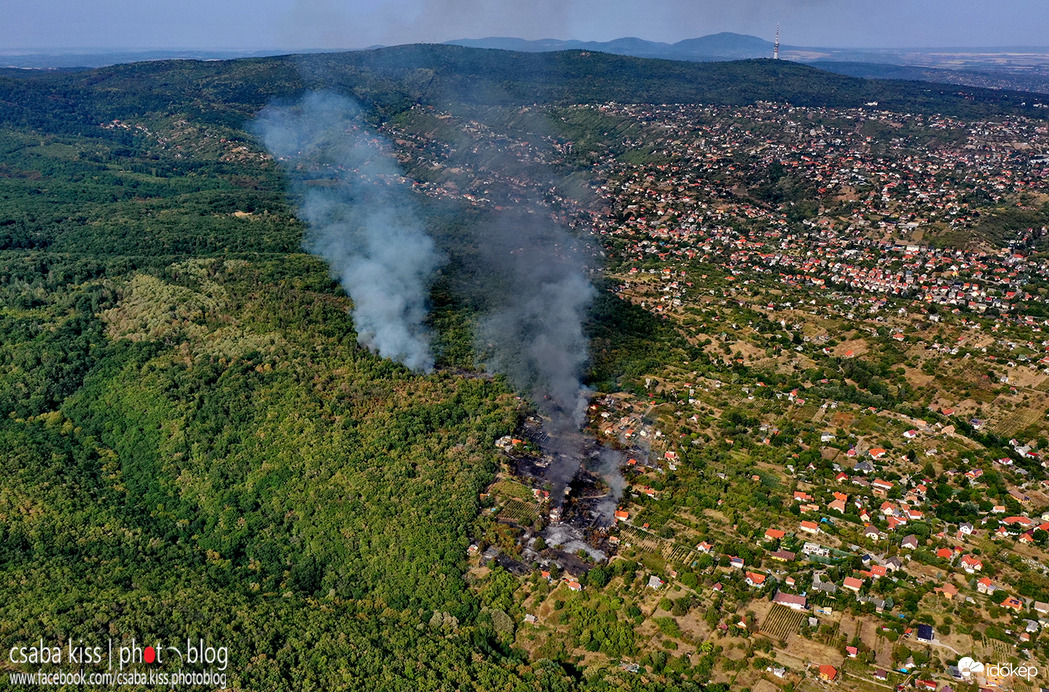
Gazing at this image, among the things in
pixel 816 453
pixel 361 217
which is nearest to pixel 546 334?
pixel 816 453

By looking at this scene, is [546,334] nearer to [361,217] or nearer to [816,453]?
[816,453]

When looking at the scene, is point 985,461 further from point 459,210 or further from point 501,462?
point 459,210

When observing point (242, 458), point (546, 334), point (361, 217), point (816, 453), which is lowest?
point (816, 453)

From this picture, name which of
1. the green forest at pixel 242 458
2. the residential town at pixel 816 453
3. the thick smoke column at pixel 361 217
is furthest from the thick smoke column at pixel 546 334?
the thick smoke column at pixel 361 217

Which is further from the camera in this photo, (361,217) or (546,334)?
(361,217)

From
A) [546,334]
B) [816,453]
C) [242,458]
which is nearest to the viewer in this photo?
[242,458]

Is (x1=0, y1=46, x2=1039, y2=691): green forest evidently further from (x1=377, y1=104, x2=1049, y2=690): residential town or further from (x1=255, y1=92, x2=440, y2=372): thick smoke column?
(x1=377, y1=104, x2=1049, y2=690): residential town

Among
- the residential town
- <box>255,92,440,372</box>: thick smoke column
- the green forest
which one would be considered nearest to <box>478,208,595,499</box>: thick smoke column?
the residential town

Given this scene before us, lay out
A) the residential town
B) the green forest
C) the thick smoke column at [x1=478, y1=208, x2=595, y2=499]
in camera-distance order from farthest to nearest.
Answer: the thick smoke column at [x1=478, y1=208, x2=595, y2=499], the residential town, the green forest
